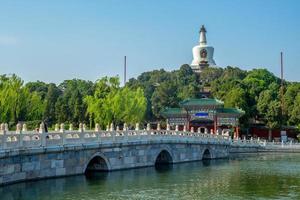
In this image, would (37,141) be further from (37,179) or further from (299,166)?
(299,166)

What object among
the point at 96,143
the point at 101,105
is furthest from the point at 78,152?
the point at 101,105

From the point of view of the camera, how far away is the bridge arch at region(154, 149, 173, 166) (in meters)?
35.5

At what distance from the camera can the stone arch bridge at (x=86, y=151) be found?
2160cm

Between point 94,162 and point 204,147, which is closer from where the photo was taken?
point 94,162

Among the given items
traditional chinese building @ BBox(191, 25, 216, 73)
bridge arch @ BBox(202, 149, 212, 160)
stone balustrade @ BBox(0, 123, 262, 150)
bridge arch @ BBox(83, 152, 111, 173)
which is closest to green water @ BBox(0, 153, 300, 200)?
bridge arch @ BBox(83, 152, 111, 173)

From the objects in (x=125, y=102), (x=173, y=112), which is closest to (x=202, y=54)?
(x=173, y=112)

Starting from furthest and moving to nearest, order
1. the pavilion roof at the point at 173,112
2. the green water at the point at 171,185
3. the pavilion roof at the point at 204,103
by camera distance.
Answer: the pavilion roof at the point at 173,112, the pavilion roof at the point at 204,103, the green water at the point at 171,185

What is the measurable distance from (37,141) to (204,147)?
2010 cm

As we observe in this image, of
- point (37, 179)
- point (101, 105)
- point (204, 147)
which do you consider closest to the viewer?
point (37, 179)

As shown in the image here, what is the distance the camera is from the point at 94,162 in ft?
95.1

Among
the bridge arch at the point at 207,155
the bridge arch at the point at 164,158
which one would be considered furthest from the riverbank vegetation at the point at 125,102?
the bridge arch at the point at 164,158

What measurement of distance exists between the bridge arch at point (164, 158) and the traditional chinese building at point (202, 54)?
180 feet

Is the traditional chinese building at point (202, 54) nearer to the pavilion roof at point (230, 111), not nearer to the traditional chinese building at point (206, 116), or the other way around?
A: the traditional chinese building at point (206, 116)

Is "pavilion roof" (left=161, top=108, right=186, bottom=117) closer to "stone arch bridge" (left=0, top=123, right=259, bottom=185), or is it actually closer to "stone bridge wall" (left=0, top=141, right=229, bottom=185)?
"stone arch bridge" (left=0, top=123, right=259, bottom=185)
